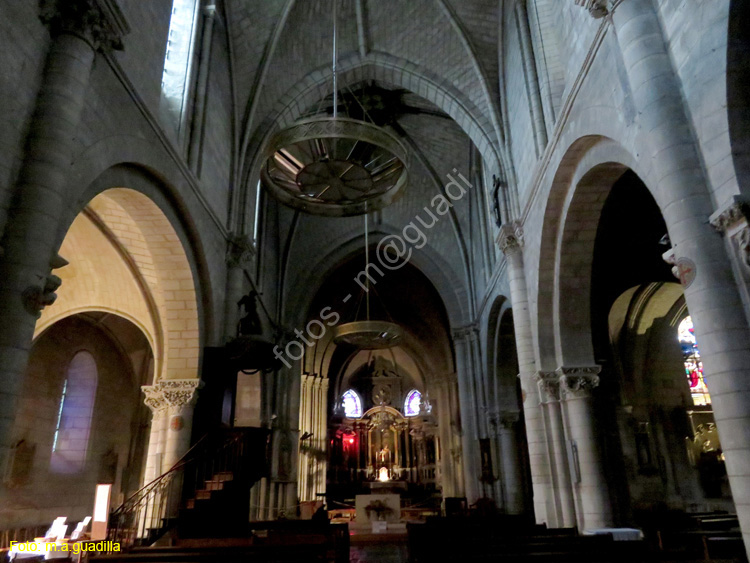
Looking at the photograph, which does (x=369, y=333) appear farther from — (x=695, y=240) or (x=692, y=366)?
(x=695, y=240)

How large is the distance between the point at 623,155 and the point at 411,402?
33987 millimetres

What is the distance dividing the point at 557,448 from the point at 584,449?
2.90ft

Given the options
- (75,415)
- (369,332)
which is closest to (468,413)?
(369,332)

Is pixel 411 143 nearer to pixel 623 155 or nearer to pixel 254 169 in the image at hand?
pixel 254 169

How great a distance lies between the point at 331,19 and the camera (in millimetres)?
15297

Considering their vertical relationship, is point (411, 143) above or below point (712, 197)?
above

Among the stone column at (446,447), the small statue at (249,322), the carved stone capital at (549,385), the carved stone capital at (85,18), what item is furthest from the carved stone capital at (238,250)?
the stone column at (446,447)

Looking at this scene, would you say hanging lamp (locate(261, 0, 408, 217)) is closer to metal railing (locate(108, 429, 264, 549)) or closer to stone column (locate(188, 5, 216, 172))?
stone column (locate(188, 5, 216, 172))

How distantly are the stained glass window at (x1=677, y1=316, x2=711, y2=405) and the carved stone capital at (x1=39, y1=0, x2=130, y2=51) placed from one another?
17.2 m

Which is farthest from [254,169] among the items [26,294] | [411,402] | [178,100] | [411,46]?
[411,402]

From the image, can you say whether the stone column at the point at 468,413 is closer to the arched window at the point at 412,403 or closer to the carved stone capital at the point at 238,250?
the carved stone capital at the point at 238,250

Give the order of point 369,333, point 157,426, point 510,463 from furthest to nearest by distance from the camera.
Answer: point 369,333 → point 510,463 → point 157,426

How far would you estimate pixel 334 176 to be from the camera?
505 inches

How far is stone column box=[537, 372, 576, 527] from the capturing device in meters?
10.4
